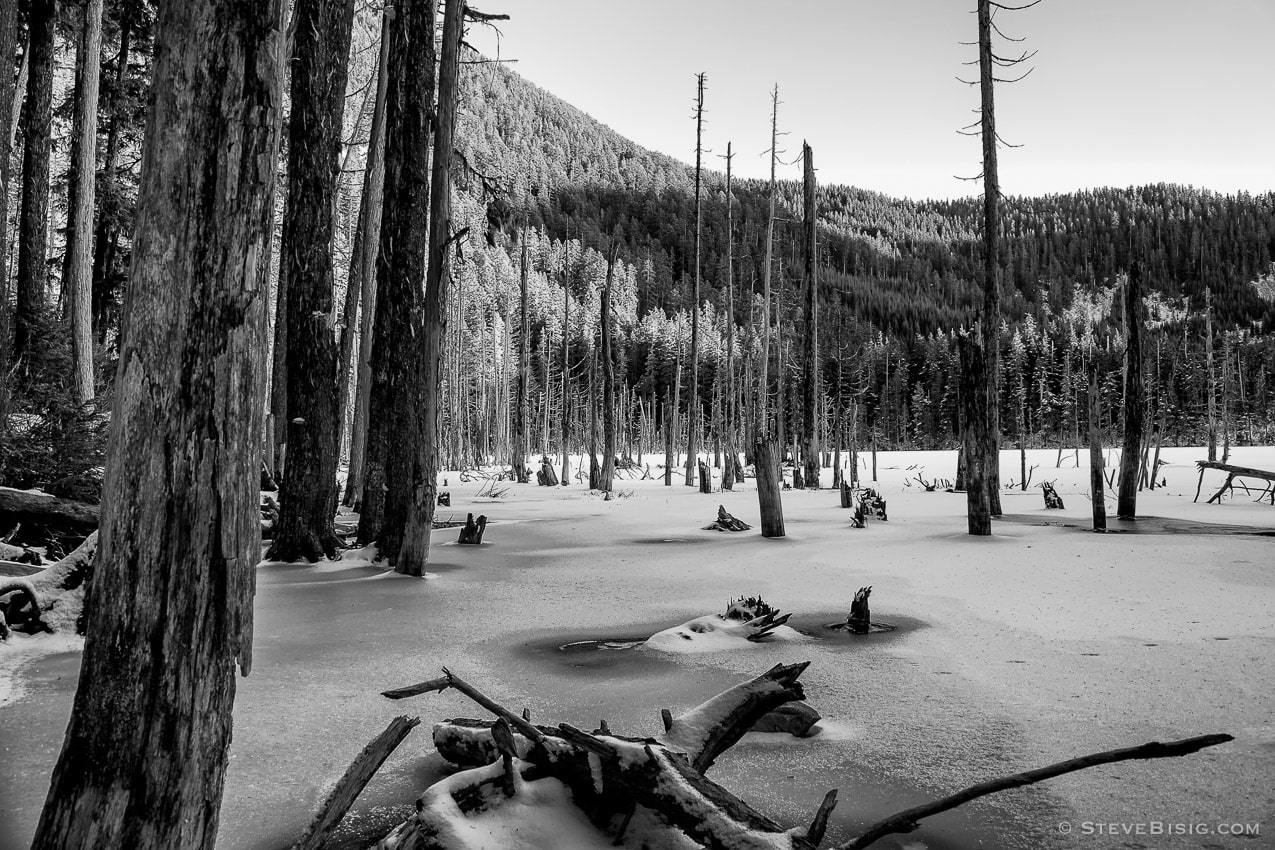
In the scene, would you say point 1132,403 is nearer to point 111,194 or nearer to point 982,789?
point 982,789

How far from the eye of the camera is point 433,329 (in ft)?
24.1

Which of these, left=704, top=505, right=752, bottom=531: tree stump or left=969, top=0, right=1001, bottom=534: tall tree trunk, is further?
left=969, top=0, right=1001, bottom=534: tall tree trunk

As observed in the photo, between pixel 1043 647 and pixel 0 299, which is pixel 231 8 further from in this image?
pixel 0 299

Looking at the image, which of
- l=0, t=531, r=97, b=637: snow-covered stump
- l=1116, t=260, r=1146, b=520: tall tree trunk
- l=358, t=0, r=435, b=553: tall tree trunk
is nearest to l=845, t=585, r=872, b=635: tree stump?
l=358, t=0, r=435, b=553: tall tree trunk

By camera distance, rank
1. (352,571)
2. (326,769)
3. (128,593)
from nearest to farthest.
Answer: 1. (128,593)
2. (326,769)
3. (352,571)

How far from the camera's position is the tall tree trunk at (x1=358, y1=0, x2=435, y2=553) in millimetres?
7641

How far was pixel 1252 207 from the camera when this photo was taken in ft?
536

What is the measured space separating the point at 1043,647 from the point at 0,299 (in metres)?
10.4

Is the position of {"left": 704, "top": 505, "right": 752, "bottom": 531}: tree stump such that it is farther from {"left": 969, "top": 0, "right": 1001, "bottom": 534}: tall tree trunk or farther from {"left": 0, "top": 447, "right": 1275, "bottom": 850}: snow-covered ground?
{"left": 969, "top": 0, "right": 1001, "bottom": 534}: tall tree trunk

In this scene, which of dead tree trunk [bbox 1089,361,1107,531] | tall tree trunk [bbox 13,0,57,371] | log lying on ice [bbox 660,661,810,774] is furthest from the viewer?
tall tree trunk [bbox 13,0,57,371]

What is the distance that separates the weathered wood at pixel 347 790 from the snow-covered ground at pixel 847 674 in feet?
1.72

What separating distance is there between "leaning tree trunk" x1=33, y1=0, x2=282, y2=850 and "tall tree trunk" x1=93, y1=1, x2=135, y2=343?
18.0m

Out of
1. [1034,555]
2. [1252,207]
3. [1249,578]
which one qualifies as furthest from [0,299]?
[1252,207]

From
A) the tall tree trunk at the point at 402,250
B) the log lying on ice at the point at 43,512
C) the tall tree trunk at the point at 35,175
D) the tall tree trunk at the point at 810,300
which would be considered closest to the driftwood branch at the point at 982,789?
the tall tree trunk at the point at 402,250
